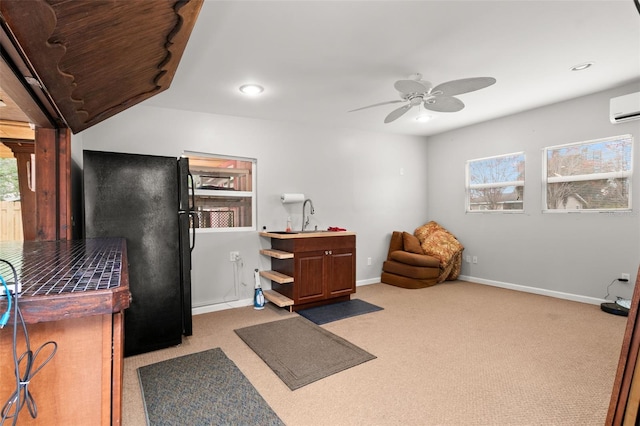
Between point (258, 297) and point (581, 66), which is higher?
point (581, 66)

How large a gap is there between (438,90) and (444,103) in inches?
13.4

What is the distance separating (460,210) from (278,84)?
3923 millimetres

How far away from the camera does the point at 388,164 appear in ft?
18.2

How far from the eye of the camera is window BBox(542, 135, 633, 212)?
3.68 metres

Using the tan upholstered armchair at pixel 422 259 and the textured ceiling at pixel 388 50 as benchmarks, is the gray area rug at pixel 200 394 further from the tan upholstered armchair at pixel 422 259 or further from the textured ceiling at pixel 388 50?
the tan upholstered armchair at pixel 422 259

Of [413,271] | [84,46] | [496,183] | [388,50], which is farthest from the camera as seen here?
[496,183]

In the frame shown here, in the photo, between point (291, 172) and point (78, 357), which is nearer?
point (78, 357)

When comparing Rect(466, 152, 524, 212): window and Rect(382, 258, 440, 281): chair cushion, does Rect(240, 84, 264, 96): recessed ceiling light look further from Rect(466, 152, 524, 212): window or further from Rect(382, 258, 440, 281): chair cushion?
Rect(466, 152, 524, 212): window

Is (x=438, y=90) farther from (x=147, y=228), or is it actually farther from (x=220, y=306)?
(x=220, y=306)

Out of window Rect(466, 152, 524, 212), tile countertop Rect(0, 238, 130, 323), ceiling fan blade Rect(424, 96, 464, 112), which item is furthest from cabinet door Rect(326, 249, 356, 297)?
tile countertop Rect(0, 238, 130, 323)

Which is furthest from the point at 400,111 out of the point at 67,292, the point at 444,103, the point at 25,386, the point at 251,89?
the point at 25,386

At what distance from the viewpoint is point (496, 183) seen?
500 centimetres

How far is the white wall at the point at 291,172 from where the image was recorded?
369cm

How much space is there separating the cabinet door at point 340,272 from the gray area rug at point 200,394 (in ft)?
5.79
